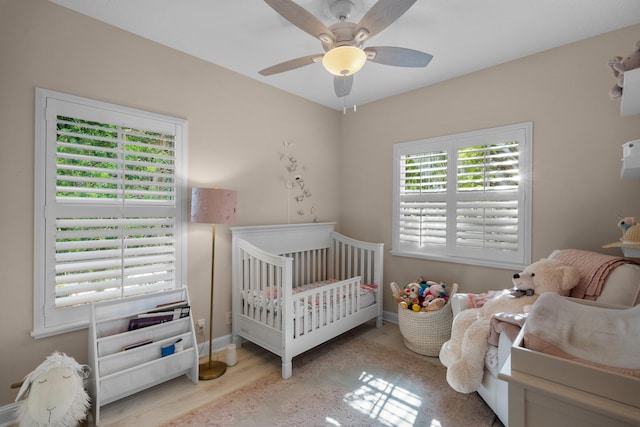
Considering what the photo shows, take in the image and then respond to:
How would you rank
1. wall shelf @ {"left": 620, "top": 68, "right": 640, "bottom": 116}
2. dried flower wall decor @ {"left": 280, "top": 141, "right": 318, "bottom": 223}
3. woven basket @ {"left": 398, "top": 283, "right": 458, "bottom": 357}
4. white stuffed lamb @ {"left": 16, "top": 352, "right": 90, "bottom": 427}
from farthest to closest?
1. dried flower wall decor @ {"left": 280, "top": 141, "right": 318, "bottom": 223}
2. woven basket @ {"left": 398, "top": 283, "right": 458, "bottom": 357}
3. white stuffed lamb @ {"left": 16, "top": 352, "right": 90, "bottom": 427}
4. wall shelf @ {"left": 620, "top": 68, "right": 640, "bottom": 116}

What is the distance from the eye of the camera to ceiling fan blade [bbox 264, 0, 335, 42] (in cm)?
138

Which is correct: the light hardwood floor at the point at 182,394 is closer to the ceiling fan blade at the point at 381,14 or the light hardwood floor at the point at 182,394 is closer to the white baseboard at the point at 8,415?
the white baseboard at the point at 8,415

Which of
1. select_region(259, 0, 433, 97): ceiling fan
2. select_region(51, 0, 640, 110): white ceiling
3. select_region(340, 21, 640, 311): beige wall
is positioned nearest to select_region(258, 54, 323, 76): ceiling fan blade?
select_region(259, 0, 433, 97): ceiling fan

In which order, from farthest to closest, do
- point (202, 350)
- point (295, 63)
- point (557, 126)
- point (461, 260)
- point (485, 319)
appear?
point (461, 260) < point (202, 350) < point (557, 126) < point (295, 63) < point (485, 319)

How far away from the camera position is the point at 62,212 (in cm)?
185

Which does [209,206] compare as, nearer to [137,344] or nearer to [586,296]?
[137,344]

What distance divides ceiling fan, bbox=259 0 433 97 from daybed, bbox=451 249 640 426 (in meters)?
1.51

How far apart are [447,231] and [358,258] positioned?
0.98 m

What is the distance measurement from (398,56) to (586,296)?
5.64 ft

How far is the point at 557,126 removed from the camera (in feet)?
7.57

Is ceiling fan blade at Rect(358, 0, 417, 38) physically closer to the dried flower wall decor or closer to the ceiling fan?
the ceiling fan

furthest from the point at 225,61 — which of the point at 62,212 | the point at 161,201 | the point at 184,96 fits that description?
the point at 62,212

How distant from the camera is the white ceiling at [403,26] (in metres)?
1.82

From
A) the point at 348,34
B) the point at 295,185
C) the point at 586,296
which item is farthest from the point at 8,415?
the point at 586,296
